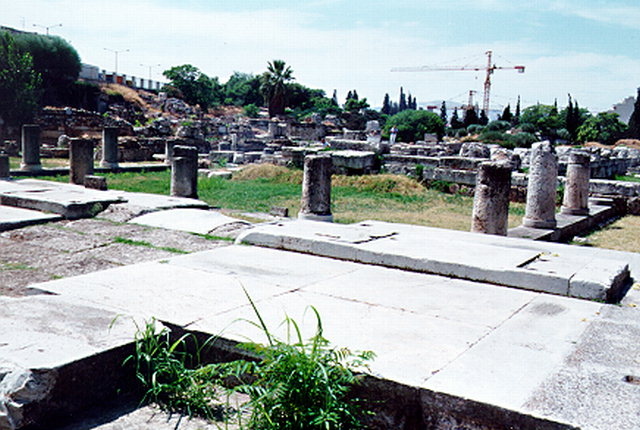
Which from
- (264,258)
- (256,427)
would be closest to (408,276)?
(264,258)

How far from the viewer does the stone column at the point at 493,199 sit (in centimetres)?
900

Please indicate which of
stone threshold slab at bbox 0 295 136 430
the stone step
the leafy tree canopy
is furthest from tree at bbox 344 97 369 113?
stone threshold slab at bbox 0 295 136 430

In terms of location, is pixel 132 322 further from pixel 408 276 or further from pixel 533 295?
pixel 533 295

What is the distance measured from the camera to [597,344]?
10.8ft

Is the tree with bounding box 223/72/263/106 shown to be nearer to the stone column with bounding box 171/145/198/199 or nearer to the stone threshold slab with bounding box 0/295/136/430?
the stone column with bounding box 171/145/198/199

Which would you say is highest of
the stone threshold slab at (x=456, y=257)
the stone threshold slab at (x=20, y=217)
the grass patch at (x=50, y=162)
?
the stone threshold slab at (x=456, y=257)

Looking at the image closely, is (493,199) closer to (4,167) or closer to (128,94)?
(4,167)

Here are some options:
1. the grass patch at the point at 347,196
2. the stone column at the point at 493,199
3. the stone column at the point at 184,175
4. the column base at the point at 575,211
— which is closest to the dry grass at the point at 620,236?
the column base at the point at 575,211

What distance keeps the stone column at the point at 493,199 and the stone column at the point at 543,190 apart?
1458 mm

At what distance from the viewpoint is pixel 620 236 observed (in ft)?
35.5

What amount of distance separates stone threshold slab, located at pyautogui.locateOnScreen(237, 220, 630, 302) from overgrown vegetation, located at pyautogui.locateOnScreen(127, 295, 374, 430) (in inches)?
85.2

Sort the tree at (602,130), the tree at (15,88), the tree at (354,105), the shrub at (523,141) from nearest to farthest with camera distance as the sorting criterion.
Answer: the tree at (15,88)
the shrub at (523,141)
the tree at (602,130)
the tree at (354,105)

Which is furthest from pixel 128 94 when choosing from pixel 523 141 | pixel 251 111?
pixel 523 141

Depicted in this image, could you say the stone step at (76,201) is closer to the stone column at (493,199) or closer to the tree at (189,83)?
the stone column at (493,199)
